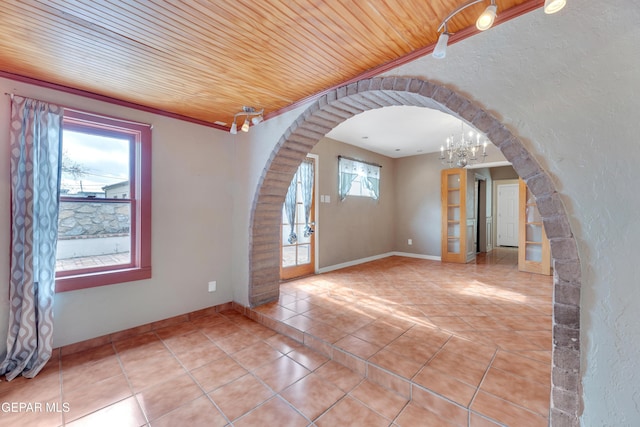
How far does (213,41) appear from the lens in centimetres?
166

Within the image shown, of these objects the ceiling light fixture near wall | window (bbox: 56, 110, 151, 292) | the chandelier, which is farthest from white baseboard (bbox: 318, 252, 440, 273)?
the ceiling light fixture near wall

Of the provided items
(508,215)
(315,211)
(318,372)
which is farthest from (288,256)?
(508,215)

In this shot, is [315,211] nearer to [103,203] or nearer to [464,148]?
[464,148]

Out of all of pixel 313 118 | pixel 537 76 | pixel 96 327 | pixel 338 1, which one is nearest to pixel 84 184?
pixel 96 327

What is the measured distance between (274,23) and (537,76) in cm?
142

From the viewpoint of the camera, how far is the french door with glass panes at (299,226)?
4215 millimetres

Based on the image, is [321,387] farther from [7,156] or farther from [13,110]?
[13,110]

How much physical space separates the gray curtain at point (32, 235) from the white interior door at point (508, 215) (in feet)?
32.1

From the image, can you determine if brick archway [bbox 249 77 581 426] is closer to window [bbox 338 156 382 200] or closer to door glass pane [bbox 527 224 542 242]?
window [bbox 338 156 382 200]

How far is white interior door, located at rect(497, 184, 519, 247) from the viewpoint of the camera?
→ 789 centimetres

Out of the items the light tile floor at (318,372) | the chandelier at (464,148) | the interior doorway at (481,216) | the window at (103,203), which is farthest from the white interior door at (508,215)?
the window at (103,203)

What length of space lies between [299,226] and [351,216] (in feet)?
4.39

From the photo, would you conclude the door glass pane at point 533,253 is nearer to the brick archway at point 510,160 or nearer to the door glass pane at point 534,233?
the door glass pane at point 534,233

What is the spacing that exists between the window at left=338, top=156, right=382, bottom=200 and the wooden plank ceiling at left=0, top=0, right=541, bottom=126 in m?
2.77
